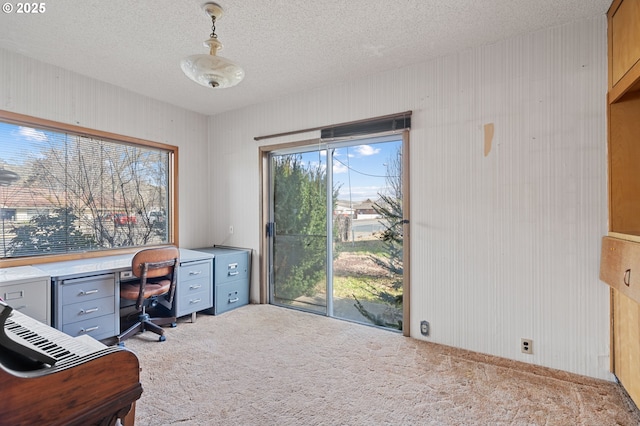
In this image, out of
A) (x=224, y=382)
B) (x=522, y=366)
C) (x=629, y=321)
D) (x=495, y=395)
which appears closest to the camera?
(x=629, y=321)

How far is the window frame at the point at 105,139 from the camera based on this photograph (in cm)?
274

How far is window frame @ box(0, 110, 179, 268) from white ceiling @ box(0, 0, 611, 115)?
563 millimetres

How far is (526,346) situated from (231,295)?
3.04m

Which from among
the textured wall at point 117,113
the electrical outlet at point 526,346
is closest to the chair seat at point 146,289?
the textured wall at point 117,113

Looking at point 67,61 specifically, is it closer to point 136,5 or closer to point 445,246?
point 136,5

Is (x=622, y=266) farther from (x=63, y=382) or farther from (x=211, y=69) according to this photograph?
(x=211, y=69)

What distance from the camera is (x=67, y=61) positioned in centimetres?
283

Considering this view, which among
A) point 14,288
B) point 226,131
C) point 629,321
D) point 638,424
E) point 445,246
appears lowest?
point 638,424

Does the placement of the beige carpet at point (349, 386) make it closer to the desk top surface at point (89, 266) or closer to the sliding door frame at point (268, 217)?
the sliding door frame at point (268, 217)

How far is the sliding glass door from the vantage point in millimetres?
3117

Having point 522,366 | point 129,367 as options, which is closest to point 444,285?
point 522,366

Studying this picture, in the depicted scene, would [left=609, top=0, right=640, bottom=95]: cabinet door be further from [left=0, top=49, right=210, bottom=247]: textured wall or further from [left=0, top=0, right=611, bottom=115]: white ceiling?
[left=0, top=49, right=210, bottom=247]: textured wall

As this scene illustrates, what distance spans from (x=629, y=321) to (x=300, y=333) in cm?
243

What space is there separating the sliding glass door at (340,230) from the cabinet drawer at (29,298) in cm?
223
